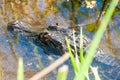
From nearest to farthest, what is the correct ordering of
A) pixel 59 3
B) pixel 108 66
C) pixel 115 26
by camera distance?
pixel 108 66 → pixel 115 26 → pixel 59 3

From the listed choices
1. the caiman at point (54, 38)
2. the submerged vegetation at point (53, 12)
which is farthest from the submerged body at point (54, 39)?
the submerged vegetation at point (53, 12)

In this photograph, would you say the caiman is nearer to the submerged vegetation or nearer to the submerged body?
the submerged body

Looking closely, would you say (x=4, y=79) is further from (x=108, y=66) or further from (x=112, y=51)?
(x=112, y=51)

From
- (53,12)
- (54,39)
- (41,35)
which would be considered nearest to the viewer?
(54,39)

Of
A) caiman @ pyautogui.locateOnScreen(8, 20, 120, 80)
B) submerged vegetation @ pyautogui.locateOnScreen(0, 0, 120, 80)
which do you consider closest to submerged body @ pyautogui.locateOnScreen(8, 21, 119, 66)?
caiman @ pyautogui.locateOnScreen(8, 20, 120, 80)

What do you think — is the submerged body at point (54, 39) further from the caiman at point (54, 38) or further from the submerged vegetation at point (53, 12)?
the submerged vegetation at point (53, 12)

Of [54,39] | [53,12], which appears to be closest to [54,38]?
[54,39]

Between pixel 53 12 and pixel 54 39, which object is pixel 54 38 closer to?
pixel 54 39

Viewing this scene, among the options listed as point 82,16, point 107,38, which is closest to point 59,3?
point 82,16
